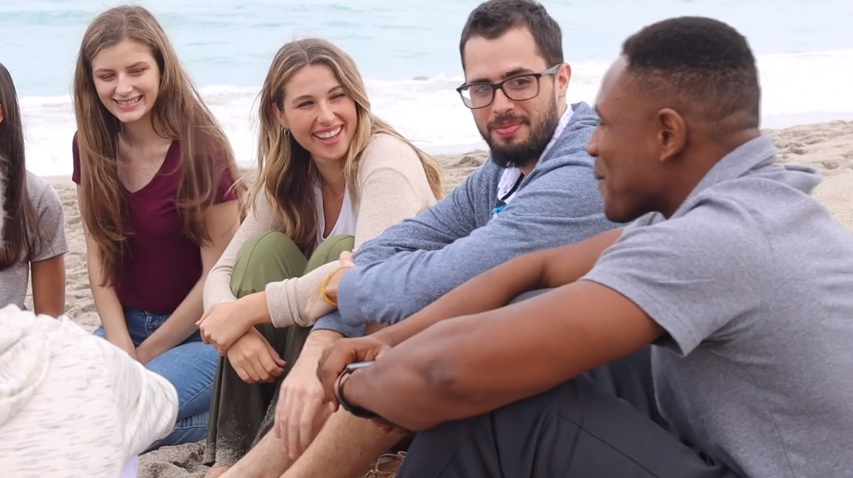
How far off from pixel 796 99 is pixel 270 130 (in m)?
8.77

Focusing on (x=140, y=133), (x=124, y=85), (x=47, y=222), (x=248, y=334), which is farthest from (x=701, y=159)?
(x=47, y=222)

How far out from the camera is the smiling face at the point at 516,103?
2850 mm

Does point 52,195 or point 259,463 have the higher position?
point 52,195

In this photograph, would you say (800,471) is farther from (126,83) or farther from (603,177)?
(126,83)

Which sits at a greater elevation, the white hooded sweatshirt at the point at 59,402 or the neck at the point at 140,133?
the neck at the point at 140,133

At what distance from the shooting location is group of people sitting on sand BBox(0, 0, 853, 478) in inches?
66.2

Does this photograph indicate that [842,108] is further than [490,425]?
Yes

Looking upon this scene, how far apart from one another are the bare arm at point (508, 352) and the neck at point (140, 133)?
219cm

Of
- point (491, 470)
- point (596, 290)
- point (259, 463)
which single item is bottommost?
point (259, 463)

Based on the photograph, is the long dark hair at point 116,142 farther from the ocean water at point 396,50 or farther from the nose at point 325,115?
the ocean water at point 396,50

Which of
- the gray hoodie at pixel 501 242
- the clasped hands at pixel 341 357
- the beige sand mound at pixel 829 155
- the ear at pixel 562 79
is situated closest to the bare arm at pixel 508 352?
the clasped hands at pixel 341 357

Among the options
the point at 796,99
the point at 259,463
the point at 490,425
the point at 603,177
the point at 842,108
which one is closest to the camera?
the point at 490,425

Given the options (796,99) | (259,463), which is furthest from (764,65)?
(259,463)

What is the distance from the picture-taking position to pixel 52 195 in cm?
377
